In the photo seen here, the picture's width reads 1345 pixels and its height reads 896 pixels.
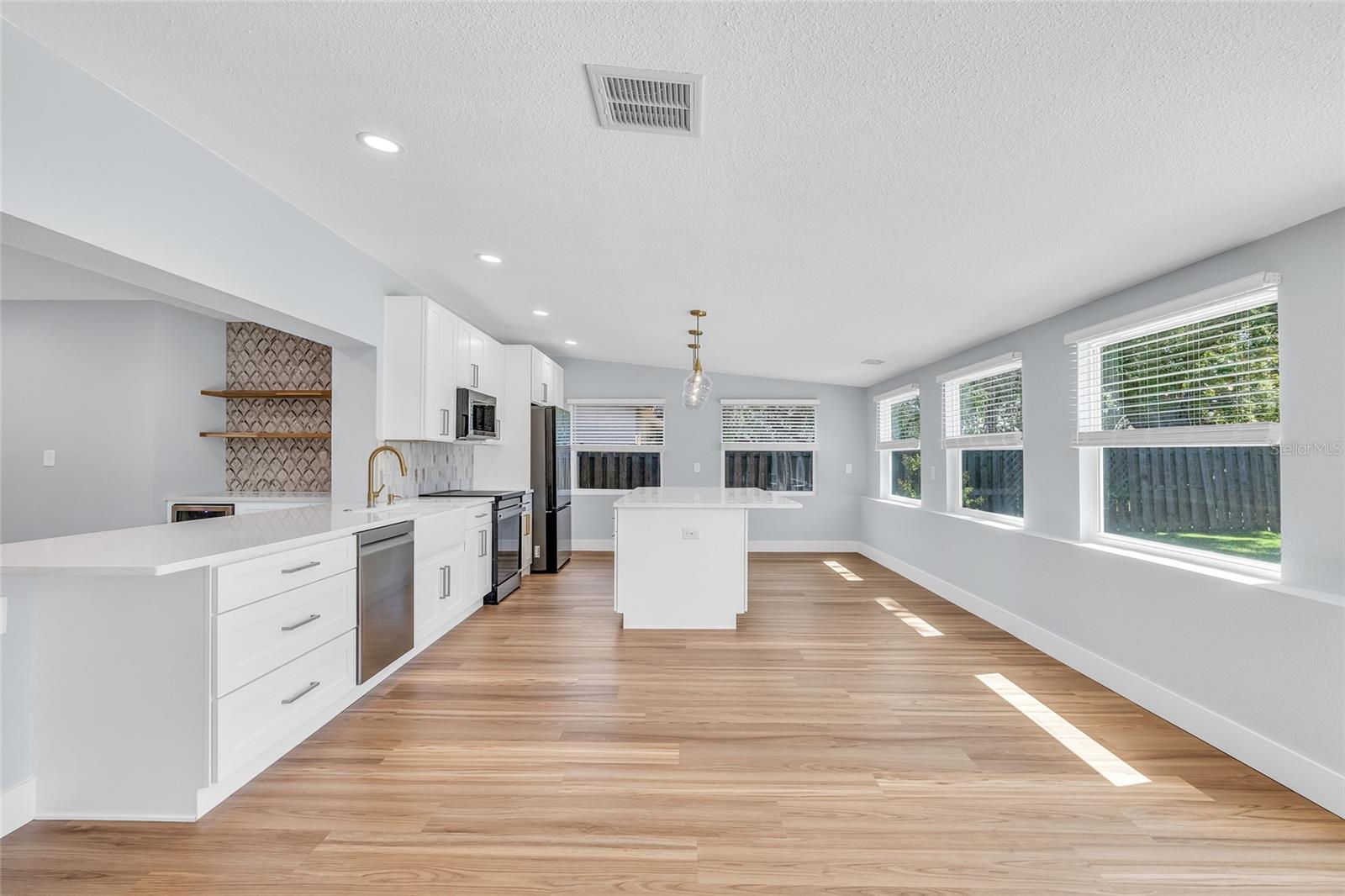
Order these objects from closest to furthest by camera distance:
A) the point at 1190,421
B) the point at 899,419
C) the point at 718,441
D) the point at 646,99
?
the point at 646,99
the point at 1190,421
the point at 899,419
the point at 718,441

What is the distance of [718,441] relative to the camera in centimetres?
759

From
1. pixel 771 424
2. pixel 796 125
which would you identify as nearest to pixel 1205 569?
pixel 796 125

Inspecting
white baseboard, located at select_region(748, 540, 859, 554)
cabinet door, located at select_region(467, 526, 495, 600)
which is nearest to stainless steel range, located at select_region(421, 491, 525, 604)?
cabinet door, located at select_region(467, 526, 495, 600)

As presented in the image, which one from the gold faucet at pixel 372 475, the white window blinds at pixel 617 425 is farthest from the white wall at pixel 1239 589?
the white window blinds at pixel 617 425

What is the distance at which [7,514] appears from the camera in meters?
4.57

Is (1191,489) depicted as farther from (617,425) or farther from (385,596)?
(617,425)

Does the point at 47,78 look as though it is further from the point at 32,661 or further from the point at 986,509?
the point at 986,509

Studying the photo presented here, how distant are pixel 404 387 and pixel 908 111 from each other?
3496 mm

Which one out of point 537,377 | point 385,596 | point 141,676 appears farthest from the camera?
point 537,377

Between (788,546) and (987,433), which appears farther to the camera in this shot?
(788,546)

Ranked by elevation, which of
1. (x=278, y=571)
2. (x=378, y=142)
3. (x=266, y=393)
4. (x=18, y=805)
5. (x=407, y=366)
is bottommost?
(x=18, y=805)

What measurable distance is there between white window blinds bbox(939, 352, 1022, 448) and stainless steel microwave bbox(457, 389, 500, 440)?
3951mm

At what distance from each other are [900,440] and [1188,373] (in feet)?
12.3

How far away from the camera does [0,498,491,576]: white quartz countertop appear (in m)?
1.77
